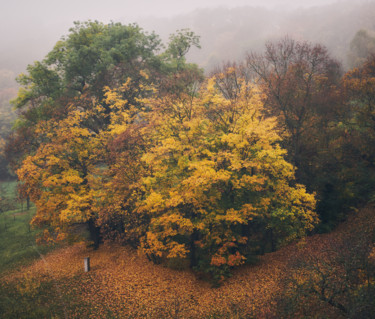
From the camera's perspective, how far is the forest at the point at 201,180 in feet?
43.5

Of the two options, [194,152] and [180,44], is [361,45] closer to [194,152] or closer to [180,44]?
[180,44]

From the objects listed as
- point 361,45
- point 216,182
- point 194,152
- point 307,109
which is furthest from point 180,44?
point 361,45

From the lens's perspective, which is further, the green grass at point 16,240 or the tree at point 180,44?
the tree at point 180,44

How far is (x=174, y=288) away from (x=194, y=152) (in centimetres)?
791

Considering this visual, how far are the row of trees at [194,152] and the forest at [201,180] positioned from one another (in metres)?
0.12

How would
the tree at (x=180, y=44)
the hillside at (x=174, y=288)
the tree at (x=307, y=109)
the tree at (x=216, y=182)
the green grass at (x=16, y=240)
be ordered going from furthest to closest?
the tree at (x=180, y=44) → the green grass at (x=16, y=240) → the tree at (x=307, y=109) → the tree at (x=216, y=182) → the hillside at (x=174, y=288)

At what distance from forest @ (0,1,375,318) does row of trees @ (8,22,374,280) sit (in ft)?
0.40

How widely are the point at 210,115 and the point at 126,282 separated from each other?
12.1 meters

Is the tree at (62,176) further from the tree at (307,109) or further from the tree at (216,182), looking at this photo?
the tree at (307,109)

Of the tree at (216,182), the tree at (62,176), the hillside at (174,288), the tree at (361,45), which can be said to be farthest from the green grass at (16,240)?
the tree at (361,45)

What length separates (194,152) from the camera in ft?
51.0

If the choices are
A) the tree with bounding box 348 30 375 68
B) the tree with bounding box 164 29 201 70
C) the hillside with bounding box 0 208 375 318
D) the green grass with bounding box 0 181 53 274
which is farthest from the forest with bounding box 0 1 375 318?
the tree with bounding box 348 30 375 68

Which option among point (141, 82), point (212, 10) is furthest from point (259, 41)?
point (141, 82)

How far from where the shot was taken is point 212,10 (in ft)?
579
